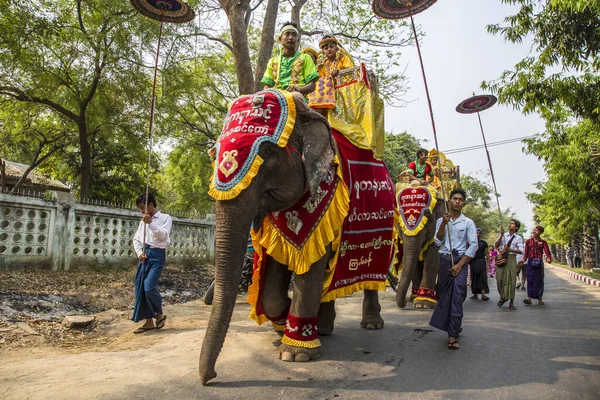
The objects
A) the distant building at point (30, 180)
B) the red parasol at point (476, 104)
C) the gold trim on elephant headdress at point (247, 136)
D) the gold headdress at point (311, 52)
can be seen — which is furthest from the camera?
the distant building at point (30, 180)

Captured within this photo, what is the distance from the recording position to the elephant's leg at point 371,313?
5.54 m

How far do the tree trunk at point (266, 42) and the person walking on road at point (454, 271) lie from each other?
4755 millimetres

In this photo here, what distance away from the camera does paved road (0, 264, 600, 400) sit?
124 inches

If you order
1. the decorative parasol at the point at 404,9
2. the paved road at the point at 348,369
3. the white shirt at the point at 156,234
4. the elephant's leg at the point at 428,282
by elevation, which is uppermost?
the decorative parasol at the point at 404,9

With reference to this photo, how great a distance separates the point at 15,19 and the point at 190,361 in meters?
10.8

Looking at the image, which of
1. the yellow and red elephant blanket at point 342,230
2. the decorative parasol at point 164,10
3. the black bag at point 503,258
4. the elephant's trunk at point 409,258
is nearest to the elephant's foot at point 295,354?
the yellow and red elephant blanket at point 342,230

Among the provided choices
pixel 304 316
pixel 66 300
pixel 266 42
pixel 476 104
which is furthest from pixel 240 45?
pixel 304 316

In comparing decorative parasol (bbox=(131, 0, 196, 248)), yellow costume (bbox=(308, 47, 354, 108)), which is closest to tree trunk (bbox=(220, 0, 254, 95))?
decorative parasol (bbox=(131, 0, 196, 248))

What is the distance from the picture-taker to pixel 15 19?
425 inches

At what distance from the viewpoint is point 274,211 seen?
13.0 feet

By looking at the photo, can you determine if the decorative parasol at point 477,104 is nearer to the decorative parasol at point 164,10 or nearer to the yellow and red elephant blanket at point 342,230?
the yellow and red elephant blanket at point 342,230

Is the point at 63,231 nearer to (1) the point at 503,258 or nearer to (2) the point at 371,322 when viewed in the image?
(2) the point at 371,322

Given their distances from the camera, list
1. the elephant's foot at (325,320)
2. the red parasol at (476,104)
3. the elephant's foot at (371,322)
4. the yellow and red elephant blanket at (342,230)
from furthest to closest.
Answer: the red parasol at (476,104) < the elephant's foot at (371,322) < the elephant's foot at (325,320) < the yellow and red elephant blanket at (342,230)

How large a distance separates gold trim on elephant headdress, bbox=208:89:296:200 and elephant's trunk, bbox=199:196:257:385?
0.11 metres
